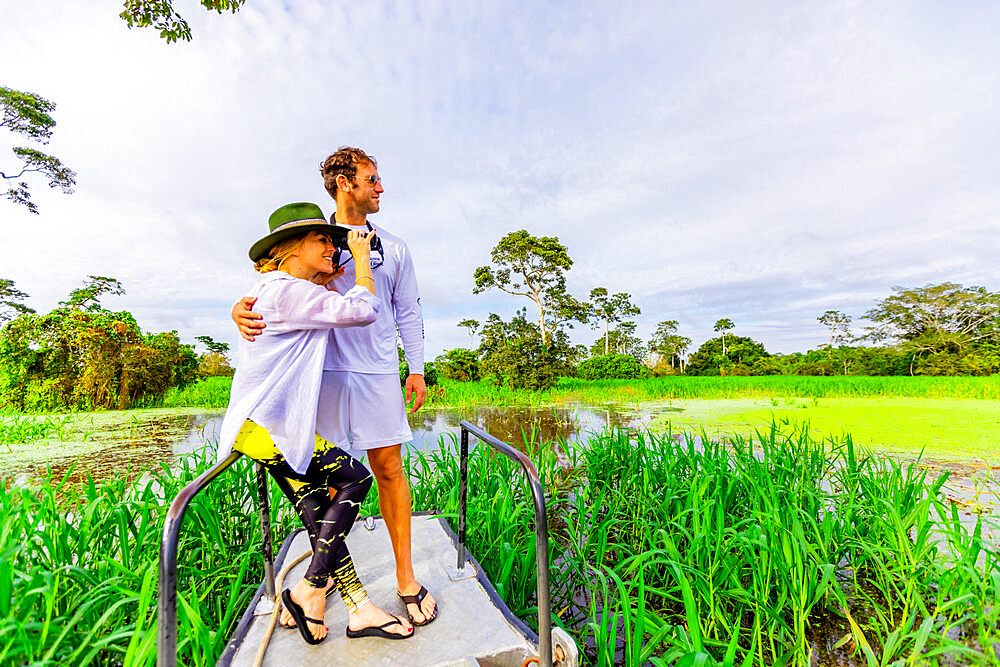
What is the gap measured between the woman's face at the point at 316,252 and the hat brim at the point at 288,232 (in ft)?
0.07

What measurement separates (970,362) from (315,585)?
91.5 feet

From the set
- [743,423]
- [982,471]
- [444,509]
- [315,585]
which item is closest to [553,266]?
[743,423]

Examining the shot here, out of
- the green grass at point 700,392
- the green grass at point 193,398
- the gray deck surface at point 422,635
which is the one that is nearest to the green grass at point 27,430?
the green grass at point 193,398

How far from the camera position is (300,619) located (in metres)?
1.19

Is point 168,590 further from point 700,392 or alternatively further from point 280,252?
point 700,392

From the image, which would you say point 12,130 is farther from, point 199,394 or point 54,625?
point 54,625

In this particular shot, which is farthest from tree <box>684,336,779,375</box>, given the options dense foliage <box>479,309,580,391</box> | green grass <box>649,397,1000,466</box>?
dense foliage <box>479,309,580,391</box>

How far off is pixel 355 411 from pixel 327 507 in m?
0.28

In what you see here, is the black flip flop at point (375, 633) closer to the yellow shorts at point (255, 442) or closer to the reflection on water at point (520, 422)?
the yellow shorts at point (255, 442)

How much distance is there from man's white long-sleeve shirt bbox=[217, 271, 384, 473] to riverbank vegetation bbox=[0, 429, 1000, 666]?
0.52m

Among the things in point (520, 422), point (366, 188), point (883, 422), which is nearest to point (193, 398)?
point (520, 422)

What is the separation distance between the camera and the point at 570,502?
2.95 m

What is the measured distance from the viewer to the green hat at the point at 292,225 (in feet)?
3.80

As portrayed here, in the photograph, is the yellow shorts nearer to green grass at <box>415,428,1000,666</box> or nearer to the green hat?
the green hat
